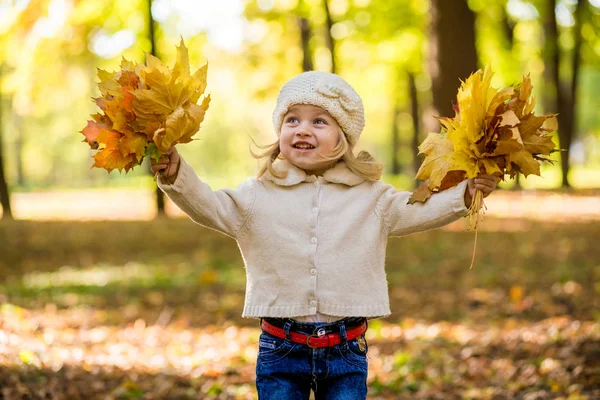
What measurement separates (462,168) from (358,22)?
19769 millimetres

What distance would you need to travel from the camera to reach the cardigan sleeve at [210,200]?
111 inches

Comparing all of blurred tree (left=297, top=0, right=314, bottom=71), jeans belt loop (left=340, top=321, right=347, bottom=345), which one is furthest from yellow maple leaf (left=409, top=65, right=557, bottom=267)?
blurred tree (left=297, top=0, right=314, bottom=71)

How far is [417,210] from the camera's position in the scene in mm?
3068

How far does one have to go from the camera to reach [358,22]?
21.9 metres

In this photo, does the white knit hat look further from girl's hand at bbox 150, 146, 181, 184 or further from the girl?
girl's hand at bbox 150, 146, 181, 184

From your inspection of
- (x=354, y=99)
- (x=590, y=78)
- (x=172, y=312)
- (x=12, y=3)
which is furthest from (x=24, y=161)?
(x=354, y=99)

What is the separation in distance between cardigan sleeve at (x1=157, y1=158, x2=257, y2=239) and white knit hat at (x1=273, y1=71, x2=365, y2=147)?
1.19 ft

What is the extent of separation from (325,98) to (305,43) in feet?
58.1

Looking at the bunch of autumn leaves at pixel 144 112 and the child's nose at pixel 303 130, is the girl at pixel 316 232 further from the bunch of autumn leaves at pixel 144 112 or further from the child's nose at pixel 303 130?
the bunch of autumn leaves at pixel 144 112

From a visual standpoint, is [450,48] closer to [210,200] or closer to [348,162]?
[348,162]

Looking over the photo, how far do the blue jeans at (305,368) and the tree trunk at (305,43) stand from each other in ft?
55.5

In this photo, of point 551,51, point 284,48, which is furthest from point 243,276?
point 284,48

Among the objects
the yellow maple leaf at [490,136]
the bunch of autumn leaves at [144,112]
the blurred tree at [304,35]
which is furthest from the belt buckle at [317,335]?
the blurred tree at [304,35]

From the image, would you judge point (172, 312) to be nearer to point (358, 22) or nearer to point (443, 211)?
point (443, 211)
